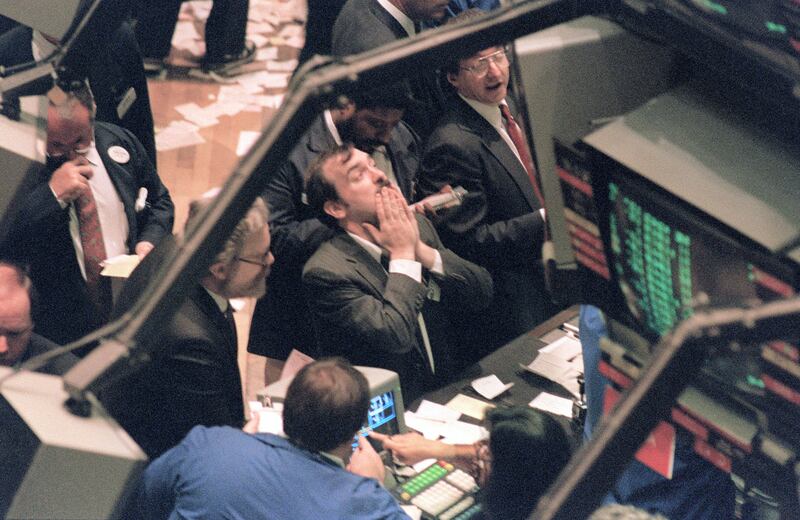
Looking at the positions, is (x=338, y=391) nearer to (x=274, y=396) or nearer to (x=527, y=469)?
(x=274, y=396)

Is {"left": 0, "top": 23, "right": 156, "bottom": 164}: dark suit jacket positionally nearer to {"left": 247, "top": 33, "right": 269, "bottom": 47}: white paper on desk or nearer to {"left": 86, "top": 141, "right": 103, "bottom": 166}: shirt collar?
{"left": 86, "top": 141, "right": 103, "bottom": 166}: shirt collar

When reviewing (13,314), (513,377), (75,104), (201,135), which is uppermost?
(75,104)

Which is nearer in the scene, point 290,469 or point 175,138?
point 290,469

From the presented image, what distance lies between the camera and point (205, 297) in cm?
281

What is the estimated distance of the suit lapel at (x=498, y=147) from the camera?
11.7ft

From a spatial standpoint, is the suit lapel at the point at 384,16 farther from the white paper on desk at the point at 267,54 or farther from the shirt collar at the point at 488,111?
the white paper on desk at the point at 267,54

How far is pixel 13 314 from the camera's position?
2744 mm

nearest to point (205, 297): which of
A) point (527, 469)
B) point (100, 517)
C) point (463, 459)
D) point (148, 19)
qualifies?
point (463, 459)

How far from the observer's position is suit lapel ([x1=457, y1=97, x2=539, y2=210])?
3570 mm

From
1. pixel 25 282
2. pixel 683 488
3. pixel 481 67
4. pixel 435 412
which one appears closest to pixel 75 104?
pixel 25 282

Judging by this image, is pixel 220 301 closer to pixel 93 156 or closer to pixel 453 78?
pixel 93 156

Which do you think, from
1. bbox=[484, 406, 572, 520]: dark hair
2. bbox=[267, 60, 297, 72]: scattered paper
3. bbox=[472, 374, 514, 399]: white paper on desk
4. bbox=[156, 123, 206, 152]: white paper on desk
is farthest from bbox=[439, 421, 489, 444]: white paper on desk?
bbox=[267, 60, 297, 72]: scattered paper

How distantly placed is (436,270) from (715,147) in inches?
67.7

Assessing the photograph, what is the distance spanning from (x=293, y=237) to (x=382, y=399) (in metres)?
0.86
